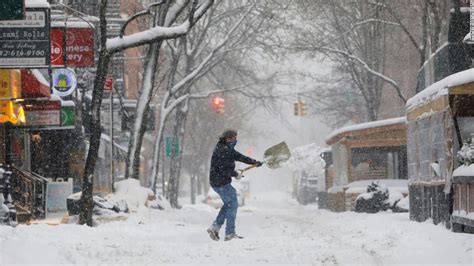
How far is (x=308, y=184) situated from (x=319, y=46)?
24291mm

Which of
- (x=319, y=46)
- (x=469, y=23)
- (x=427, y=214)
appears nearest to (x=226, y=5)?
(x=319, y=46)

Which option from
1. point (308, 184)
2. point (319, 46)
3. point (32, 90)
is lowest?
point (308, 184)

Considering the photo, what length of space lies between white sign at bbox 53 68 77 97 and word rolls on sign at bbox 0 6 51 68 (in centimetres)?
1026

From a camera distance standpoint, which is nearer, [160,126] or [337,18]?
[160,126]

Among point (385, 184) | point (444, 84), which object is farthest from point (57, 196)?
point (444, 84)

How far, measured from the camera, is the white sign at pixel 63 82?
87.0ft

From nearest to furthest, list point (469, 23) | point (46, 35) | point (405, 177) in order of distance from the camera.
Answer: point (46, 35) < point (469, 23) < point (405, 177)

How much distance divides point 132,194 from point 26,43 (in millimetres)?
9772

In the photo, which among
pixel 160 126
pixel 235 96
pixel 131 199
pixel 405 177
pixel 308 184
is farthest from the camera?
pixel 235 96

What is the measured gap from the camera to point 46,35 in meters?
16.1

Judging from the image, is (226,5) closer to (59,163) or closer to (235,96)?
(59,163)

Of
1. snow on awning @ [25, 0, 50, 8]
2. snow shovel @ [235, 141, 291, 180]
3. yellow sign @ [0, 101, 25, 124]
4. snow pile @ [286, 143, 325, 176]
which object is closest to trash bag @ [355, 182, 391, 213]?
yellow sign @ [0, 101, 25, 124]

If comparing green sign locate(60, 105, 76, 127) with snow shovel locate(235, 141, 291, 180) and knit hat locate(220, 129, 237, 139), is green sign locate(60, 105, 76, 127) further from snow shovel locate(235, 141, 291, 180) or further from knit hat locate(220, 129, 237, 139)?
knit hat locate(220, 129, 237, 139)

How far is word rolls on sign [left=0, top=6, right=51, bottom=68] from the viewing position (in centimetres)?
1575
